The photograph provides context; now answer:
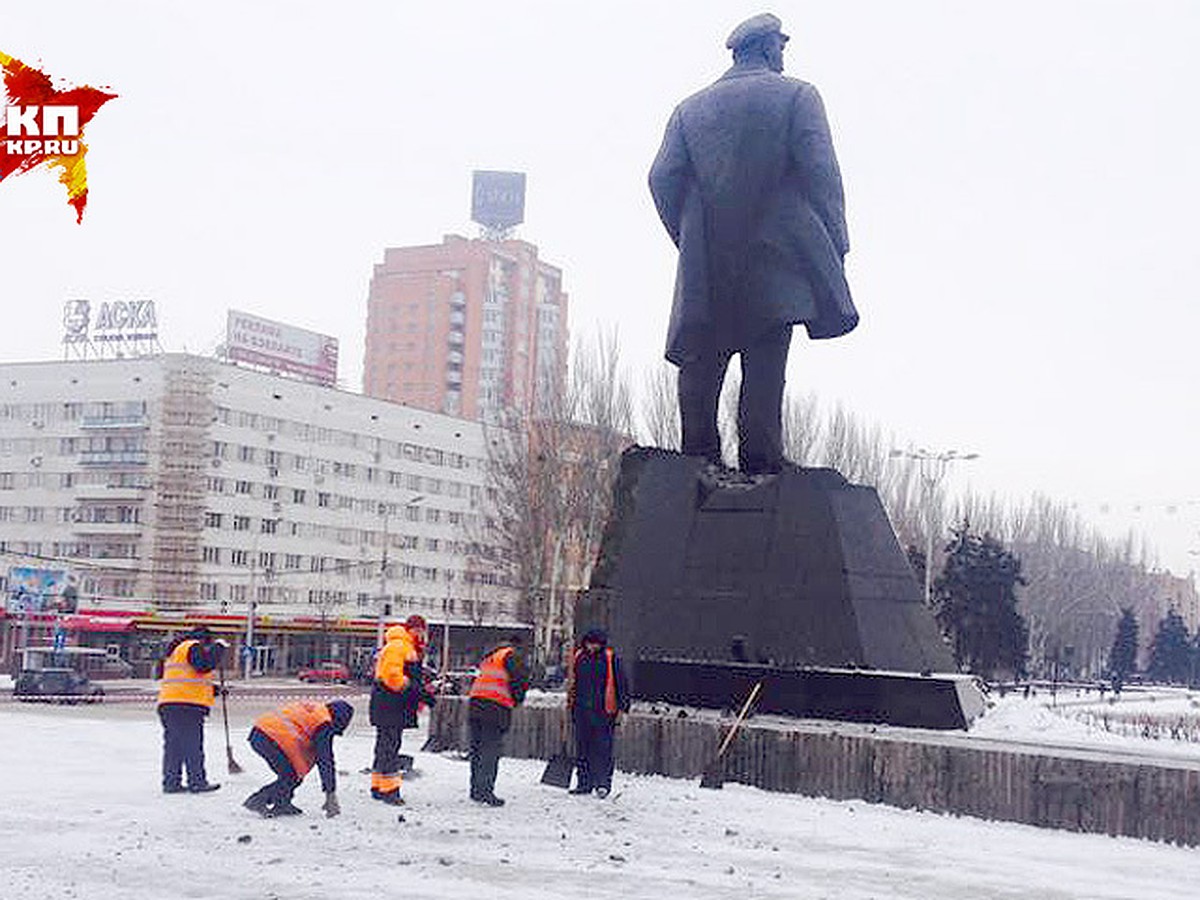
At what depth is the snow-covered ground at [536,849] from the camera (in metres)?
7.27

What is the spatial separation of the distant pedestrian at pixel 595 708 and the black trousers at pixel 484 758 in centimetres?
78

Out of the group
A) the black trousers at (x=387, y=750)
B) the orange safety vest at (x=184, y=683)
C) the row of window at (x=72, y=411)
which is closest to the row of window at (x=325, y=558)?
the row of window at (x=72, y=411)

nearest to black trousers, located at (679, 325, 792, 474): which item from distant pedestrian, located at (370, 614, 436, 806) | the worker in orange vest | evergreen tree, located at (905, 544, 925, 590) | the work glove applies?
distant pedestrian, located at (370, 614, 436, 806)

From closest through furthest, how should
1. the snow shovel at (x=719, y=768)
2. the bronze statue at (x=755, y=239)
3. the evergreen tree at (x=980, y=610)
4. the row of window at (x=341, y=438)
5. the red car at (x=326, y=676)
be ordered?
the snow shovel at (x=719, y=768)
the bronze statue at (x=755, y=239)
the evergreen tree at (x=980, y=610)
the red car at (x=326, y=676)
the row of window at (x=341, y=438)

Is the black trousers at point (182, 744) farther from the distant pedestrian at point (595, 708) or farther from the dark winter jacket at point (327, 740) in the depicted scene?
the distant pedestrian at point (595, 708)

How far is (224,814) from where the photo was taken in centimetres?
926

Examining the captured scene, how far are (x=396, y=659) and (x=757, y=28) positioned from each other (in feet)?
24.1

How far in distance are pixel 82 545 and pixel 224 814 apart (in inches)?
2067

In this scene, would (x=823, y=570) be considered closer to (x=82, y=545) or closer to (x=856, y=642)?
(x=856, y=642)

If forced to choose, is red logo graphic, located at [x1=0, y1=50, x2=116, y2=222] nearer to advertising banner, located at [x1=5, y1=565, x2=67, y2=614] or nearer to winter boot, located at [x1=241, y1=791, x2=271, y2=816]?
winter boot, located at [x1=241, y1=791, x2=271, y2=816]

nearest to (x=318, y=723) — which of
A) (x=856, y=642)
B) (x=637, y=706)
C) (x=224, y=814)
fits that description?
(x=224, y=814)

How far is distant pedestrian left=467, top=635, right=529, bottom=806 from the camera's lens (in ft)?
32.7

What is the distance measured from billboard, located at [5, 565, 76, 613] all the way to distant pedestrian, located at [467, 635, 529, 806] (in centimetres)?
4201

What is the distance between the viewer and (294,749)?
933 centimetres
